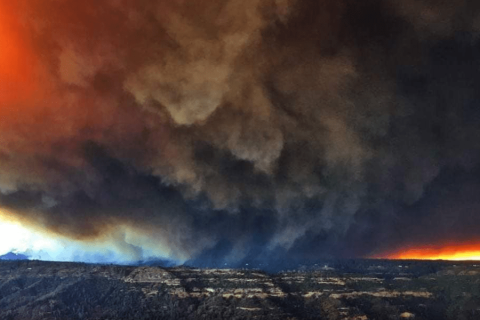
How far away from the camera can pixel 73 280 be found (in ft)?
311

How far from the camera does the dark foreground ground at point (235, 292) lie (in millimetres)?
84625

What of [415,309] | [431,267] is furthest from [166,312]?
[431,267]

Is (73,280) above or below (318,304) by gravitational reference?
above

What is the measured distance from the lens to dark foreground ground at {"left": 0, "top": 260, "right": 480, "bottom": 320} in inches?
3332

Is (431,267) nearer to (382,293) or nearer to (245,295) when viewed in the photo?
(382,293)

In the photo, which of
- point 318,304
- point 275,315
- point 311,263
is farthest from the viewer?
point 311,263

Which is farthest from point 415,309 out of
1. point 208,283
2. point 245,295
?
point 208,283

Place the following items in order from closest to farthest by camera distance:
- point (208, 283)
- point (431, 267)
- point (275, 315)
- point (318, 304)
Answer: point (275, 315) < point (318, 304) < point (208, 283) < point (431, 267)

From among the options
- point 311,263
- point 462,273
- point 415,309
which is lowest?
point 415,309

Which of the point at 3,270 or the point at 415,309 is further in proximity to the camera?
the point at 3,270

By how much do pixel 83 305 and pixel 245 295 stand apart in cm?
3095

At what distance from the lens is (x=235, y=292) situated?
92500mm

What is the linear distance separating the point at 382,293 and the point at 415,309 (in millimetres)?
7283

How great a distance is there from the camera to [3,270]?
100 m
